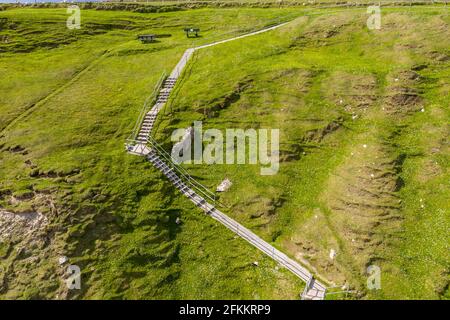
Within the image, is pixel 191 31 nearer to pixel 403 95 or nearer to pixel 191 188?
pixel 191 188

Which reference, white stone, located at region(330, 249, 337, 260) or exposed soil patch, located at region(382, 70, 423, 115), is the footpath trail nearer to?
white stone, located at region(330, 249, 337, 260)

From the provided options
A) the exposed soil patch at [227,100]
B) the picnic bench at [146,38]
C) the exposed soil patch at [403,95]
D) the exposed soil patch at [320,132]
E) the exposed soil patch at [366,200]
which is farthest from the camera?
the picnic bench at [146,38]

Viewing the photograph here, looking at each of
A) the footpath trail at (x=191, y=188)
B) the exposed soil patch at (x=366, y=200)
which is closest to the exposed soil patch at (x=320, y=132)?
the exposed soil patch at (x=366, y=200)

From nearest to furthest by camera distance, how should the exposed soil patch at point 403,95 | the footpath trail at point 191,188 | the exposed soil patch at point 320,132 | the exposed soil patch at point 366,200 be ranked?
the footpath trail at point 191,188
the exposed soil patch at point 366,200
the exposed soil patch at point 320,132
the exposed soil patch at point 403,95

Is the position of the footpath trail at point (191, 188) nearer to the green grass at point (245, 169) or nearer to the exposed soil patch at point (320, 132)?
the green grass at point (245, 169)

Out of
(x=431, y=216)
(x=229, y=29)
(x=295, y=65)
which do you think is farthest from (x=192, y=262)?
(x=229, y=29)

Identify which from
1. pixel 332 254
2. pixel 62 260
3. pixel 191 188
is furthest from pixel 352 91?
pixel 62 260
